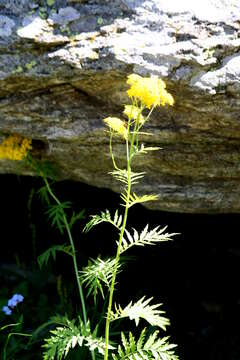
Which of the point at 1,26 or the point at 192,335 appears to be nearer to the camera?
the point at 1,26

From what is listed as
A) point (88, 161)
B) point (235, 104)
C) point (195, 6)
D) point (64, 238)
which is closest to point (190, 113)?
point (235, 104)

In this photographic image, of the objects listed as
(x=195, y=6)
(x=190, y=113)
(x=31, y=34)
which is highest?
(x=195, y=6)

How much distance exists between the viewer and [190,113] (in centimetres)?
273

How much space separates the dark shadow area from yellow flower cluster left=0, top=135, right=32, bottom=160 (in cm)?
102

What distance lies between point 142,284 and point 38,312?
897mm

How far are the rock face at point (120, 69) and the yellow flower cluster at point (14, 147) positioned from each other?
73 millimetres

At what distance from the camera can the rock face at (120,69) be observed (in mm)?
2521

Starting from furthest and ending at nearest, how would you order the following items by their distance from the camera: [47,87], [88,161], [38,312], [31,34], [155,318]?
[38,312] → [88,161] → [47,87] → [31,34] → [155,318]

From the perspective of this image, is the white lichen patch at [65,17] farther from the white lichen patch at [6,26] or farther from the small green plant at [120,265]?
the small green plant at [120,265]

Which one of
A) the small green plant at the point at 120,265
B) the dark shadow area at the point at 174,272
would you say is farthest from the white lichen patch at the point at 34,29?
the dark shadow area at the point at 174,272

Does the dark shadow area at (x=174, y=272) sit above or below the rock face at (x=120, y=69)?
below

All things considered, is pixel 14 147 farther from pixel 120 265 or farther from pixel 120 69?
pixel 120 265

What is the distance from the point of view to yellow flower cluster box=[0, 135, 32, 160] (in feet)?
9.99

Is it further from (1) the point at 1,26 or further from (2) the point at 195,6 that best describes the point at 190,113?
(1) the point at 1,26
